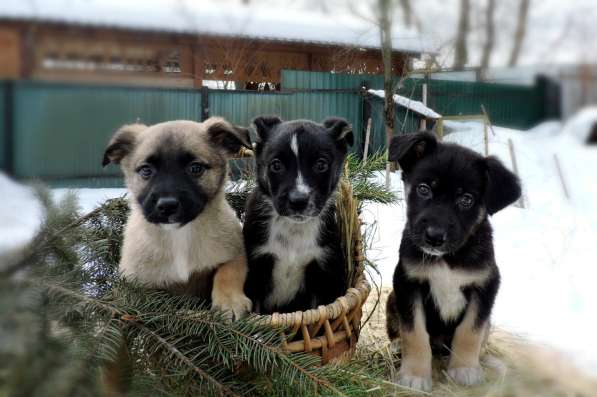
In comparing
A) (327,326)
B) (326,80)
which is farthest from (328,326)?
(326,80)

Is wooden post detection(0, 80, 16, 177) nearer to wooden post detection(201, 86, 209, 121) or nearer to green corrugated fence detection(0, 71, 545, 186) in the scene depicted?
green corrugated fence detection(0, 71, 545, 186)

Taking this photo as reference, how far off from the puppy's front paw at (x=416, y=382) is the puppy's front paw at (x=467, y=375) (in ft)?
0.33

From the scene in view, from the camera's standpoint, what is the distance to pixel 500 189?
6.02 ft

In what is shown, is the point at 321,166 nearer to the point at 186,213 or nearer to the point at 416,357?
the point at 186,213

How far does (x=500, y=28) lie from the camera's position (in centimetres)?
174

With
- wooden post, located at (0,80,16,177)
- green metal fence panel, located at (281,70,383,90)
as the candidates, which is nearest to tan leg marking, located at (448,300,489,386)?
green metal fence panel, located at (281,70,383,90)

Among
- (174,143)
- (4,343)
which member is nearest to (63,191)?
(174,143)

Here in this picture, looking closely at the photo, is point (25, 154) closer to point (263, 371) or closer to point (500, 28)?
point (263, 371)

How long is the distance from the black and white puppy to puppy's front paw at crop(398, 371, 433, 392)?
40 cm

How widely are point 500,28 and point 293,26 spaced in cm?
77

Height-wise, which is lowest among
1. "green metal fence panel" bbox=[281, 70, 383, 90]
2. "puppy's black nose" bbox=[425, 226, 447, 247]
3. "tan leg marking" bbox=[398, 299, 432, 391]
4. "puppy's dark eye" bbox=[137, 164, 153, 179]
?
"tan leg marking" bbox=[398, 299, 432, 391]

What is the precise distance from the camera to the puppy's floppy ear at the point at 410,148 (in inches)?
73.1

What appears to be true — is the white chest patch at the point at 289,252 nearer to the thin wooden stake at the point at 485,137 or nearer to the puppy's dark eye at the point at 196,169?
the puppy's dark eye at the point at 196,169

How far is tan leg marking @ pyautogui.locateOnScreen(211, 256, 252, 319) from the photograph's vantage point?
1.76 metres
